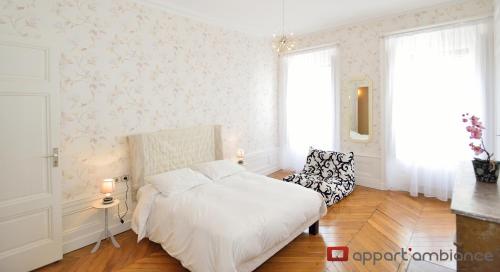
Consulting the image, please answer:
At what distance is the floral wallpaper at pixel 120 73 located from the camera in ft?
9.12

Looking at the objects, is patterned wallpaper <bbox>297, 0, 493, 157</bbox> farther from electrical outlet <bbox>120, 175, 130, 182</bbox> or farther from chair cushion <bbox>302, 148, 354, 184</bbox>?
electrical outlet <bbox>120, 175, 130, 182</bbox>

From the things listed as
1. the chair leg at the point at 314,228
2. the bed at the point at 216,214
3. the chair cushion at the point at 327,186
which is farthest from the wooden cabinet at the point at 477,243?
the chair cushion at the point at 327,186

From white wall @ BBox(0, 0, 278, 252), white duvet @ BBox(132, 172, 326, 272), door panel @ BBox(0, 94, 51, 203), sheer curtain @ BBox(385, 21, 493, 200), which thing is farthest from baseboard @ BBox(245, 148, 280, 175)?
door panel @ BBox(0, 94, 51, 203)

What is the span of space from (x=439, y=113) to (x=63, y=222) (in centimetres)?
534

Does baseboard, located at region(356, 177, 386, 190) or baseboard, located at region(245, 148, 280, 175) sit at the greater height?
baseboard, located at region(245, 148, 280, 175)

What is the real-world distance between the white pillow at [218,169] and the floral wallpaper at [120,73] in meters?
0.84

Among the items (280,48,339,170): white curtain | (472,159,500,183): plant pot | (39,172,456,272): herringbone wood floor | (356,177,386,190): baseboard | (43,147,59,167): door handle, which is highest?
(280,48,339,170): white curtain

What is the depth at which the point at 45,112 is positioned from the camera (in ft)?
8.38

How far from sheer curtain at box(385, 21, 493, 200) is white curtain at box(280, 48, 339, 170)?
1063mm

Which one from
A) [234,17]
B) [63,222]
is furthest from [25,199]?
[234,17]

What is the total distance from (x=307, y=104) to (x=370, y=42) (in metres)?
1.65

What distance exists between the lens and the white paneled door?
232 cm

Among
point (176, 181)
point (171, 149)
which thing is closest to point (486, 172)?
point (176, 181)

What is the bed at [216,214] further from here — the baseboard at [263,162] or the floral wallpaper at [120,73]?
the baseboard at [263,162]
